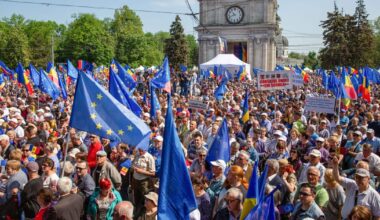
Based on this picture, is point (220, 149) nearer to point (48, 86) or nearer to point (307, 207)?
point (307, 207)

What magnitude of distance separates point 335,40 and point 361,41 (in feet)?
11.2

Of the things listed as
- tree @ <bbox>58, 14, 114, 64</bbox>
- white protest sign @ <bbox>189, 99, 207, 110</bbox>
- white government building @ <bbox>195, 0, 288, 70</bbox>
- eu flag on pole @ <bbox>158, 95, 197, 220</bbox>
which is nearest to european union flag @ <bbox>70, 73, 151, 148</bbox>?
eu flag on pole @ <bbox>158, 95, 197, 220</bbox>

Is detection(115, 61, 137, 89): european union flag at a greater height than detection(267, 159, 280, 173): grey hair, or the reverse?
detection(115, 61, 137, 89): european union flag

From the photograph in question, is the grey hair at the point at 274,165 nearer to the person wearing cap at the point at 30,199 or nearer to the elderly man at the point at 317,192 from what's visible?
the elderly man at the point at 317,192

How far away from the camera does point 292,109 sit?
16.3 meters

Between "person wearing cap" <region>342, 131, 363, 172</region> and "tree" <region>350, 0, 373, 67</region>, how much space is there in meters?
52.0

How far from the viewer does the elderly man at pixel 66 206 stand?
608 centimetres

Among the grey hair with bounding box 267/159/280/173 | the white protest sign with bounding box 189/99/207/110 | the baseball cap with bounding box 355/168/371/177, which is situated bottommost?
the grey hair with bounding box 267/159/280/173

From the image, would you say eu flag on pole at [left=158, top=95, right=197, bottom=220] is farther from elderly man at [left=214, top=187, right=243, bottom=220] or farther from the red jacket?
the red jacket

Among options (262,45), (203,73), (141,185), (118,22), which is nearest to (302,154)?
(141,185)

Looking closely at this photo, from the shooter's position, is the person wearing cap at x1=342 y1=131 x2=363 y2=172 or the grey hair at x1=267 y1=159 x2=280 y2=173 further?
the person wearing cap at x1=342 y1=131 x2=363 y2=172

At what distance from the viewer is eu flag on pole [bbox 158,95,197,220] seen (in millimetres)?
5246

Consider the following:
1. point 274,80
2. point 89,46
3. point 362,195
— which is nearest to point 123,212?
point 362,195

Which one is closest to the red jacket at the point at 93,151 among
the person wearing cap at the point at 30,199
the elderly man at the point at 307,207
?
the person wearing cap at the point at 30,199
